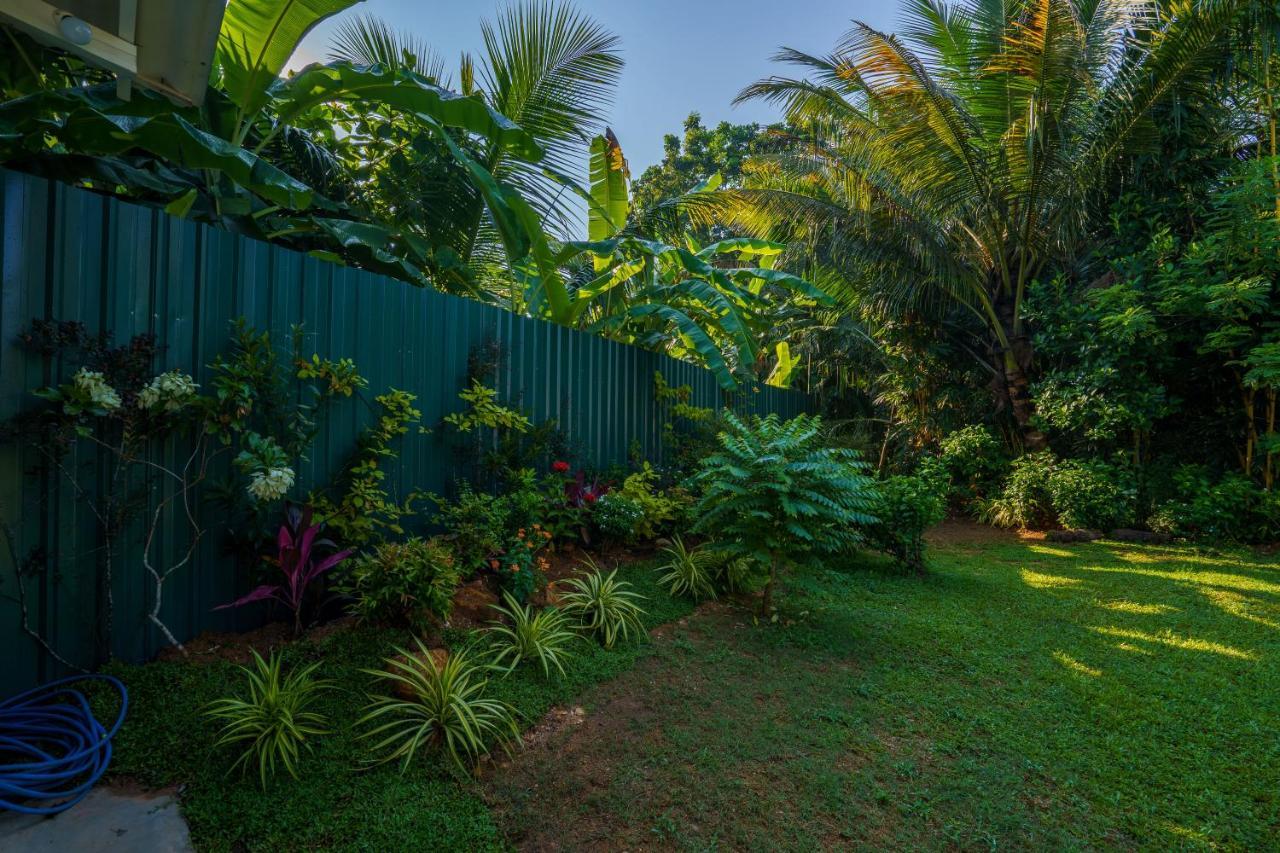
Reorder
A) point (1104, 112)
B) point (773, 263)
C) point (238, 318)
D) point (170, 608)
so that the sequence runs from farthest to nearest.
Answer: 1. point (773, 263)
2. point (1104, 112)
3. point (238, 318)
4. point (170, 608)

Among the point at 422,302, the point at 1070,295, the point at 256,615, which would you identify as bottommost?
the point at 256,615

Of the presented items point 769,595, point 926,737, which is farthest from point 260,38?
point 926,737

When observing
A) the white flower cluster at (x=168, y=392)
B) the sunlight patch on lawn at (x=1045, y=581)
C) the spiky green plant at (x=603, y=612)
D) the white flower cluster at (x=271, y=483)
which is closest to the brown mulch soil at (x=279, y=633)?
the spiky green plant at (x=603, y=612)

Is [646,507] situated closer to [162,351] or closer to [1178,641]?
[162,351]

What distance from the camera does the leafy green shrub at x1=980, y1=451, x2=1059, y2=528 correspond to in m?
8.24

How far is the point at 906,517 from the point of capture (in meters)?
5.63

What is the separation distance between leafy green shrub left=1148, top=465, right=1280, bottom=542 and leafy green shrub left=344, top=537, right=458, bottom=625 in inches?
351

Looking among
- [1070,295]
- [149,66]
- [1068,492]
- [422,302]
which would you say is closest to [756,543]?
[422,302]

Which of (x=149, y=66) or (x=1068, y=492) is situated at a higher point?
(x=149, y=66)

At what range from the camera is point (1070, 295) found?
8.45 meters

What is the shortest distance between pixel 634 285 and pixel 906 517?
4.26 metres

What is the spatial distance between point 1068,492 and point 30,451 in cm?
993

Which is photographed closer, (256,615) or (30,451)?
(30,451)

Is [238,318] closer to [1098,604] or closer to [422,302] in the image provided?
[422,302]
